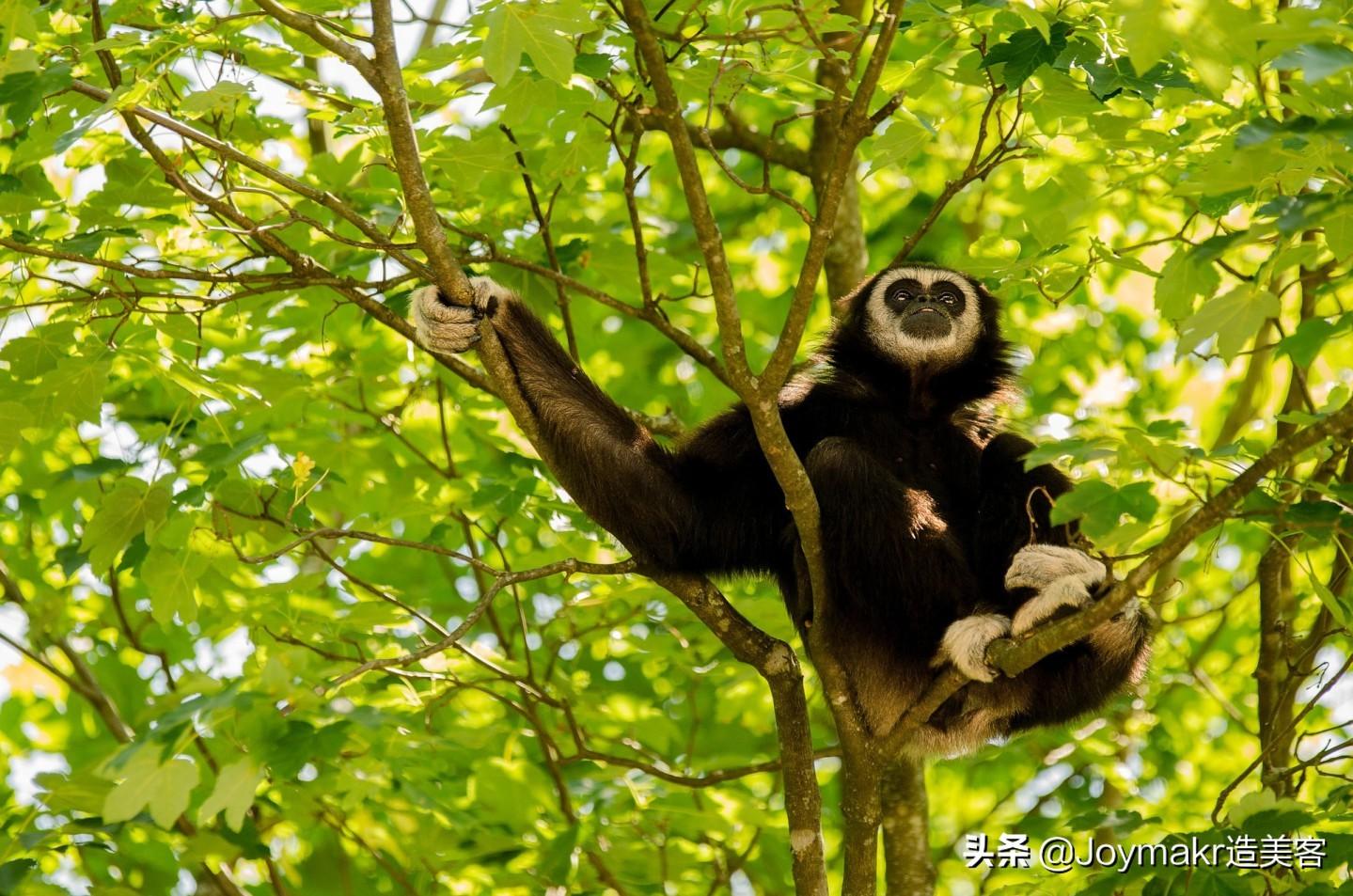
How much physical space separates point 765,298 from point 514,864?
607 centimetres

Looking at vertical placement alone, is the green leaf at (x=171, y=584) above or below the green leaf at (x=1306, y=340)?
above

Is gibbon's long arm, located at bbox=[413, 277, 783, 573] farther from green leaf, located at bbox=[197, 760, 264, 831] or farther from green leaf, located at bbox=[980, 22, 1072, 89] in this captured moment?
green leaf, located at bbox=[197, 760, 264, 831]

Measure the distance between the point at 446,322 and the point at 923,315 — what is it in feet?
9.68

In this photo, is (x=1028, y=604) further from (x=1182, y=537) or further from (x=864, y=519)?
(x=1182, y=537)

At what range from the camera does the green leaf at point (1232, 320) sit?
405cm

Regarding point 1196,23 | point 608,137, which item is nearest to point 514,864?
point 608,137

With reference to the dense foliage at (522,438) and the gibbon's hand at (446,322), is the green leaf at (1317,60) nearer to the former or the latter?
the dense foliage at (522,438)

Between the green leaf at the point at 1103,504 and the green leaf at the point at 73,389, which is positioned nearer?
the green leaf at the point at 1103,504

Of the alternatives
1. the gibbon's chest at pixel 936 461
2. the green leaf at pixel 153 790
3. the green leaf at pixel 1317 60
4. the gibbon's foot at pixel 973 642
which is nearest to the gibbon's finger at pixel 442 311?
the gibbon's chest at pixel 936 461

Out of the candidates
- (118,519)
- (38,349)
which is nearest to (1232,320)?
(118,519)

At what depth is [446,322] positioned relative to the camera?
659 centimetres

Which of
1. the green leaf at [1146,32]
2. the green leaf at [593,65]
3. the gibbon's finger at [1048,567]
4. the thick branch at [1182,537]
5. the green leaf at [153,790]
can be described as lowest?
the green leaf at [153,790]

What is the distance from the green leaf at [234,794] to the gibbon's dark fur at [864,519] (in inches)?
117

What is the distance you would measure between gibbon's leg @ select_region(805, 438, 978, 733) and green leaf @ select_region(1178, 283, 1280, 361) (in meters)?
2.72
